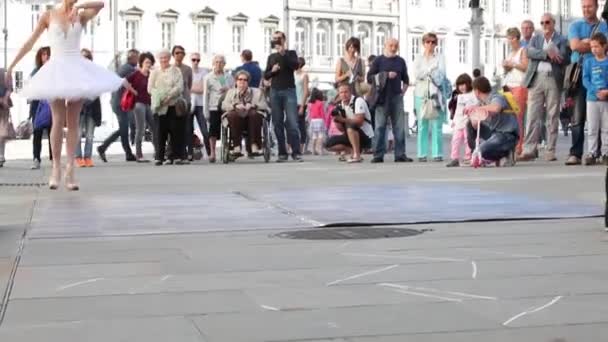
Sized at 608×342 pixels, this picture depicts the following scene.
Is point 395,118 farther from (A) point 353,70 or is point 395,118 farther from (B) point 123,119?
(B) point 123,119

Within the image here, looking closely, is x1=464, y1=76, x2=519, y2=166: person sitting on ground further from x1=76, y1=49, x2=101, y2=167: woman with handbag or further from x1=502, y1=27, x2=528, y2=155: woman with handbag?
x1=76, y1=49, x2=101, y2=167: woman with handbag

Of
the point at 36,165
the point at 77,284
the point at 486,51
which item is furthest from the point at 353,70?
the point at 486,51

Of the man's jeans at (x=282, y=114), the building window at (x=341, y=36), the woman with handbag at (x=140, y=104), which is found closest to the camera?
the man's jeans at (x=282, y=114)

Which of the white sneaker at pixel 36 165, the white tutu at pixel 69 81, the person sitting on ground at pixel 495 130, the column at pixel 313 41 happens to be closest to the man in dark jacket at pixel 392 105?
the person sitting on ground at pixel 495 130

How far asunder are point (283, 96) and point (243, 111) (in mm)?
718

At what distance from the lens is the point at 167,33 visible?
3356 inches

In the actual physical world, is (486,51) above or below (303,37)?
below

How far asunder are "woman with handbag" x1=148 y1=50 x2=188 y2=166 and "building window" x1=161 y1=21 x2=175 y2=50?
64258 mm

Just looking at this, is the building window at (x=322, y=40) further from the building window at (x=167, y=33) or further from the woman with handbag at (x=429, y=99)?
the woman with handbag at (x=429, y=99)

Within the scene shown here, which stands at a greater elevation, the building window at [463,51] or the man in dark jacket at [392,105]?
the building window at [463,51]

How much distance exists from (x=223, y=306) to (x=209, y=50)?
81.8 m

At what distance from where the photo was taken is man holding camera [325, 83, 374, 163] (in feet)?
69.5

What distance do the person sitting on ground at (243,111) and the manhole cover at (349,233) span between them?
12252 millimetres

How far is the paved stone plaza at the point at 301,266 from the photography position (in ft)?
17.1
